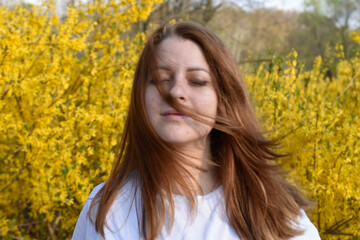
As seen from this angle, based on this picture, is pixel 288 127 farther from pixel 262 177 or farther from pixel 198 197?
pixel 198 197

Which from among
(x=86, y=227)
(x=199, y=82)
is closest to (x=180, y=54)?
(x=199, y=82)

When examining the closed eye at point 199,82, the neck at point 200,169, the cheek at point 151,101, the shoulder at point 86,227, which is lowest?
the shoulder at point 86,227

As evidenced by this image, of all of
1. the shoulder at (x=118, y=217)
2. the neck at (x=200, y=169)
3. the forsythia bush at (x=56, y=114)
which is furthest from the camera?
the forsythia bush at (x=56, y=114)

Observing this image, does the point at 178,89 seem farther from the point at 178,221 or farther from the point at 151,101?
the point at 178,221

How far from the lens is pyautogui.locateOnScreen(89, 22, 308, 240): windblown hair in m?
1.17

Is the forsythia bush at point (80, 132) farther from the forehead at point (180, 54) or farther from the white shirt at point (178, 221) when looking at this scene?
the forehead at point (180, 54)

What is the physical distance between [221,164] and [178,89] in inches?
14.5

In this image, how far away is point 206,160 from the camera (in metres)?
1.25

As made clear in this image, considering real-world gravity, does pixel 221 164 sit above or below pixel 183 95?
below

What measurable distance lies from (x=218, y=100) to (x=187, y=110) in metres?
0.19

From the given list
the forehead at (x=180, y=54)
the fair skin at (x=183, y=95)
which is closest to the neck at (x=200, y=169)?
the fair skin at (x=183, y=95)

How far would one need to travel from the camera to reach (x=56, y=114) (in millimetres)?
2555

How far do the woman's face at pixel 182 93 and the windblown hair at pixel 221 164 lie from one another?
3cm

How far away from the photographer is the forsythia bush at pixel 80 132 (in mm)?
2217
